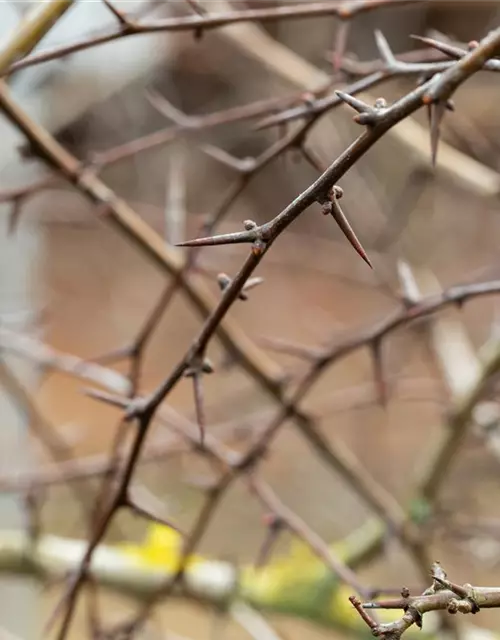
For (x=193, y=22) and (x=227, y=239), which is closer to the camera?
(x=227, y=239)

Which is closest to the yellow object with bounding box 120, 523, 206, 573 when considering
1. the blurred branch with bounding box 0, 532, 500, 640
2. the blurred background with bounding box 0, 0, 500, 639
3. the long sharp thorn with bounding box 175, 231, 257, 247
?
the blurred branch with bounding box 0, 532, 500, 640

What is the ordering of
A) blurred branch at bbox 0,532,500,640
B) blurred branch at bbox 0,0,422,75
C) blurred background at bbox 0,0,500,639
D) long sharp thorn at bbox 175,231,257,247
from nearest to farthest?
long sharp thorn at bbox 175,231,257,247 → blurred branch at bbox 0,0,422,75 → blurred branch at bbox 0,532,500,640 → blurred background at bbox 0,0,500,639

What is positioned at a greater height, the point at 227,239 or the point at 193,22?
the point at 193,22

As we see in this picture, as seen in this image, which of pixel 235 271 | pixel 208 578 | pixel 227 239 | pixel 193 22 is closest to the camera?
pixel 227 239

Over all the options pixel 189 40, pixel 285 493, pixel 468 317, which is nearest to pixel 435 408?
pixel 468 317

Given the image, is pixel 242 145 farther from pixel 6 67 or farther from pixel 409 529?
pixel 6 67

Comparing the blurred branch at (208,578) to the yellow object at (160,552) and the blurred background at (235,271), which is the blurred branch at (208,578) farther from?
the blurred background at (235,271)

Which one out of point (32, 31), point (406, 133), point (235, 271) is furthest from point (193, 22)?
point (235, 271)

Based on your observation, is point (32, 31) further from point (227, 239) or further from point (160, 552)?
point (160, 552)

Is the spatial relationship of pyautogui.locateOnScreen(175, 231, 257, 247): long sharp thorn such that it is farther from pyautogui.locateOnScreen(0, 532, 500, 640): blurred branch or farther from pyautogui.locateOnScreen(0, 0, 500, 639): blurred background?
pyautogui.locateOnScreen(0, 0, 500, 639): blurred background

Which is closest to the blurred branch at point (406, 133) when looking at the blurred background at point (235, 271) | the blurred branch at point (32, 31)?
the blurred background at point (235, 271)
